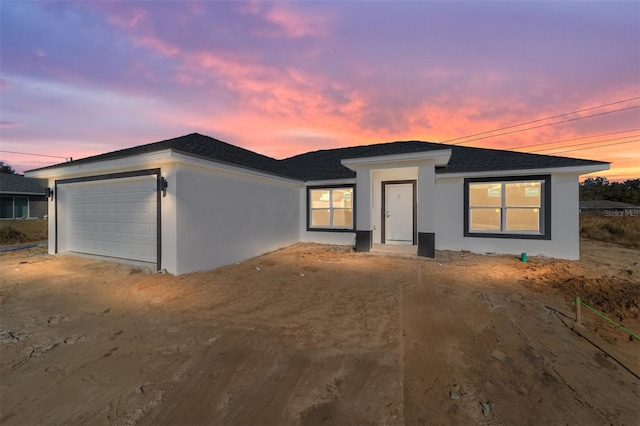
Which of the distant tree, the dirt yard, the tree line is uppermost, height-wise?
the distant tree

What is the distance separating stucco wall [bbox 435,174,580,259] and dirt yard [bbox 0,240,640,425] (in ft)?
8.85

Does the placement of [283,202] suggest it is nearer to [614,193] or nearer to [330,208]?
[330,208]

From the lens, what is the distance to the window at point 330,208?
41.0 ft

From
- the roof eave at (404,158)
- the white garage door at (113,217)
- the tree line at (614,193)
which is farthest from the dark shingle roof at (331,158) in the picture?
the tree line at (614,193)

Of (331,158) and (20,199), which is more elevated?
(331,158)

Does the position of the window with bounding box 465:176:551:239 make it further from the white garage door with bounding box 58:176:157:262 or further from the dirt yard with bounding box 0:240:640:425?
the white garage door with bounding box 58:176:157:262

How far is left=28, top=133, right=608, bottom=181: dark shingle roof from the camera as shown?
8.38m

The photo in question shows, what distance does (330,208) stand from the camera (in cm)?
1257

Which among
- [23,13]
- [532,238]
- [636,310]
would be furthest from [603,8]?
[23,13]

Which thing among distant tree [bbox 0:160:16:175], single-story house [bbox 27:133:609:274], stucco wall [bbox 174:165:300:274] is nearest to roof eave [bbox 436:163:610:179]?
single-story house [bbox 27:133:609:274]

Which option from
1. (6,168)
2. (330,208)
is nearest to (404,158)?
(330,208)

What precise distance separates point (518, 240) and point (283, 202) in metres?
8.91

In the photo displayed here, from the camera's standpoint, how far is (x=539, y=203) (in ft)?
32.1

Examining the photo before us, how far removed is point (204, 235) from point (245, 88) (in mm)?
7356
